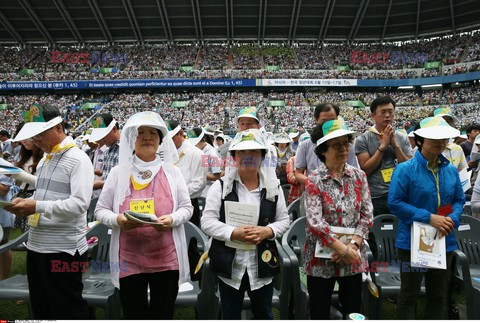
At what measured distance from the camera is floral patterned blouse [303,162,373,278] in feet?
A: 6.54

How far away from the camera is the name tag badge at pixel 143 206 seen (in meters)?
1.92

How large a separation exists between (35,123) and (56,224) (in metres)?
0.67

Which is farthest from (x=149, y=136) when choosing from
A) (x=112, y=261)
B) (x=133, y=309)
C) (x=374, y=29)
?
(x=374, y=29)

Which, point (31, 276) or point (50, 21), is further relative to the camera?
point (50, 21)

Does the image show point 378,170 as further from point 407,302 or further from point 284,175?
point 284,175

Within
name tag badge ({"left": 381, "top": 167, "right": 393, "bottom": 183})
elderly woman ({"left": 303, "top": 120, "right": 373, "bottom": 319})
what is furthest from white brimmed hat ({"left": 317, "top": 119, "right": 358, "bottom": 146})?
name tag badge ({"left": 381, "top": 167, "right": 393, "bottom": 183})

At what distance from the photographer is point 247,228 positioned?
188 cm

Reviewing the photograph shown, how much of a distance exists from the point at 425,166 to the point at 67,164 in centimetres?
246

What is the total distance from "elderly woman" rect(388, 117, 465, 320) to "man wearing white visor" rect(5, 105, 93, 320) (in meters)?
2.19

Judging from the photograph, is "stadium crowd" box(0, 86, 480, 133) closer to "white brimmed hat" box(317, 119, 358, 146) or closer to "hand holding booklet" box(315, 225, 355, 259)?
"white brimmed hat" box(317, 119, 358, 146)

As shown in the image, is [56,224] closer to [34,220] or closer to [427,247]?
[34,220]

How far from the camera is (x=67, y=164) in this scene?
2.07 meters

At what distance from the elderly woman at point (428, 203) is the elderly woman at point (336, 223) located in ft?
1.46

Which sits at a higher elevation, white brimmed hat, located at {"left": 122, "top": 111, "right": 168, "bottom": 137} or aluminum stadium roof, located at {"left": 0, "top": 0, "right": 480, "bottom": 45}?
aluminum stadium roof, located at {"left": 0, "top": 0, "right": 480, "bottom": 45}
